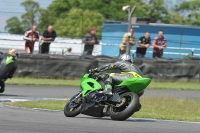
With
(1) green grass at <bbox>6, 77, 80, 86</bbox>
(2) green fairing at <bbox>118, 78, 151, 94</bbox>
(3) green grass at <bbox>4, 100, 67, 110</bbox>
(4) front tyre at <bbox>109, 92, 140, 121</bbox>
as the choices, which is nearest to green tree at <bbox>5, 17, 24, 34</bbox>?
(1) green grass at <bbox>6, 77, 80, 86</bbox>

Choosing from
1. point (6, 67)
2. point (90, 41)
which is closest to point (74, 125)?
point (6, 67)

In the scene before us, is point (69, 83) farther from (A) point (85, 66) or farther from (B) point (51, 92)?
(B) point (51, 92)

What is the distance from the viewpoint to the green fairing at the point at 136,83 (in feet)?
37.2

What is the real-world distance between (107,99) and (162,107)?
333cm

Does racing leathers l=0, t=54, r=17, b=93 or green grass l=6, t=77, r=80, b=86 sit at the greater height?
racing leathers l=0, t=54, r=17, b=93

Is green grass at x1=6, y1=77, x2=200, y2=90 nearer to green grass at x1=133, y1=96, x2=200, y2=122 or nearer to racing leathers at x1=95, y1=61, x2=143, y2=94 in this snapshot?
green grass at x1=133, y1=96, x2=200, y2=122

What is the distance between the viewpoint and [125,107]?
37.0 feet

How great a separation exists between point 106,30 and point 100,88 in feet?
64.7

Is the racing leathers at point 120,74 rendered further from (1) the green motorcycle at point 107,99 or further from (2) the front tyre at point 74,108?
(2) the front tyre at point 74,108

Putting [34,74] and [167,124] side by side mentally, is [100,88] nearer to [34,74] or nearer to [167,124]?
[167,124]

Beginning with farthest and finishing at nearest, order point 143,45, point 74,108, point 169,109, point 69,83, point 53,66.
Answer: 1. point 143,45
2. point 53,66
3. point 69,83
4. point 169,109
5. point 74,108

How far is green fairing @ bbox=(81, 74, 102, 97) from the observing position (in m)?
11.8

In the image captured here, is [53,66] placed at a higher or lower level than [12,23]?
lower

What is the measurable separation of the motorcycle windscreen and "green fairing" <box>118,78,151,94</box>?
0.52 metres
